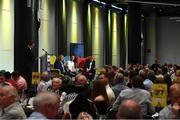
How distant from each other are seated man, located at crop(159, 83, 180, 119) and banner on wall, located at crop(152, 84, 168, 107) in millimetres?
2719

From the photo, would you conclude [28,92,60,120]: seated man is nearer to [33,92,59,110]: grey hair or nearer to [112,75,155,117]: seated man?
[33,92,59,110]: grey hair

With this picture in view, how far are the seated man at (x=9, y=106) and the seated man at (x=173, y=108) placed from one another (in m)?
1.66

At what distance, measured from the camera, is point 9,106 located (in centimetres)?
525

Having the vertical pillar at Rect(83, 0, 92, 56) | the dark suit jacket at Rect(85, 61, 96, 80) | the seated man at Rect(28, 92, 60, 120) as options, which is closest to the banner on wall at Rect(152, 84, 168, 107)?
the seated man at Rect(28, 92, 60, 120)

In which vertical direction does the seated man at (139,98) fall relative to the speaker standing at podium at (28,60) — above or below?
below

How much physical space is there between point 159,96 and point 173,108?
11.6 ft

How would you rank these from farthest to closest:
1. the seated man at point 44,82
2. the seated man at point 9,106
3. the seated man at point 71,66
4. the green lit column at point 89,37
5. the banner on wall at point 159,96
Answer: the green lit column at point 89,37 → the seated man at point 71,66 → the seated man at point 44,82 → the banner on wall at point 159,96 → the seated man at point 9,106

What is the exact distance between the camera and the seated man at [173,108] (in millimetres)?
4988

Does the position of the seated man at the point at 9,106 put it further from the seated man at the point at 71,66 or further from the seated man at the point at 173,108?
the seated man at the point at 71,66

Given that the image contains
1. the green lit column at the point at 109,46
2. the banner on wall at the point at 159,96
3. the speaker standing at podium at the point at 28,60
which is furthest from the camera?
the green lit column at the point at 109,46

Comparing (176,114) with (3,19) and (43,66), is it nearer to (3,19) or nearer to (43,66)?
(3,19)

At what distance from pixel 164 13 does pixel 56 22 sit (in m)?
20.5

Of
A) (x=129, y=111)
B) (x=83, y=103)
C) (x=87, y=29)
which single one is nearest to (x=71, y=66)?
(x=87, y=29)

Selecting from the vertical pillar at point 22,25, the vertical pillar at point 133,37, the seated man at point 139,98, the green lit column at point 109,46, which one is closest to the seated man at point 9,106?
the seated man at point 139,98
